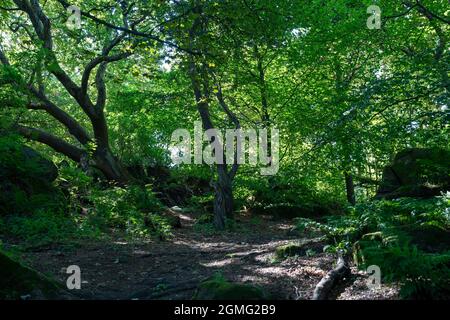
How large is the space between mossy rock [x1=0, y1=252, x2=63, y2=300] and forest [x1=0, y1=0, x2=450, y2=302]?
0.02m

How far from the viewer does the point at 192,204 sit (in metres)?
17.7

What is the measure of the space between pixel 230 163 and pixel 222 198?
2690 mm

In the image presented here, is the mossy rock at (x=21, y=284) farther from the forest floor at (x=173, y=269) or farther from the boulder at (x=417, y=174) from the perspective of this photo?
the boulder at (x=417, y=174)

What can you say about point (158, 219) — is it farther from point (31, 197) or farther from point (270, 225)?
point (270, 225)

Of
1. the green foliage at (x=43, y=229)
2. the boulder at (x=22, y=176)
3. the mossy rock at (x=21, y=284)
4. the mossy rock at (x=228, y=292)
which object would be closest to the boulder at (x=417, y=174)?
the mossy rock at (x=228, y=292)

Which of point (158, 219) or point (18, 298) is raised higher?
point (158, 219)

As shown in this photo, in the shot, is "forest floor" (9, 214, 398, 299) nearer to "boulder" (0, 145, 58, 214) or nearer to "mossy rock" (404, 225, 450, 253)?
"mossy rock" (404, 225, 450, 253)

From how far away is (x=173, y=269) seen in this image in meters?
6.68
